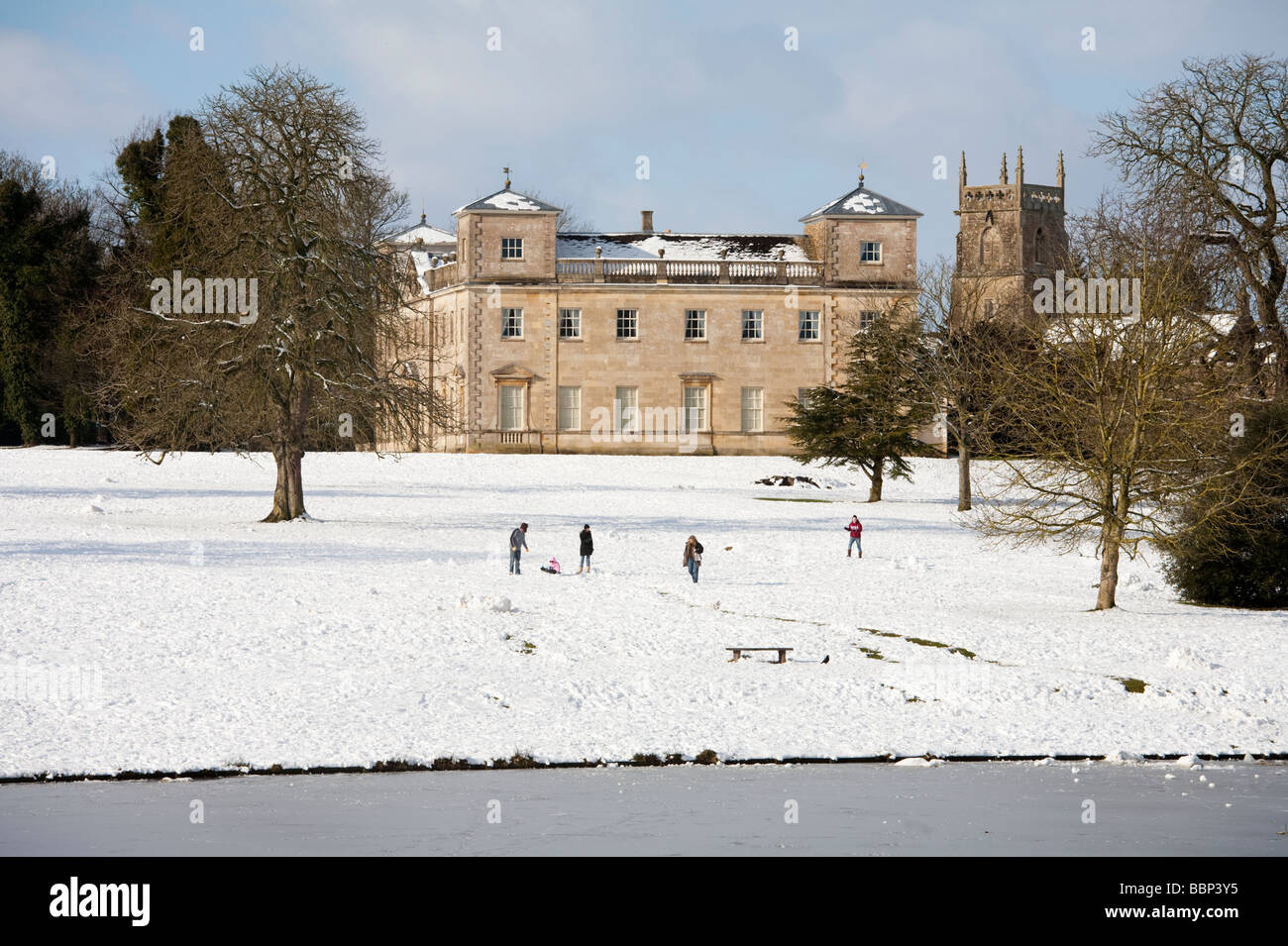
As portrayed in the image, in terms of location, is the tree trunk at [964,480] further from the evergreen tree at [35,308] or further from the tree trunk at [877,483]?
the evergreen tree at [35,308]

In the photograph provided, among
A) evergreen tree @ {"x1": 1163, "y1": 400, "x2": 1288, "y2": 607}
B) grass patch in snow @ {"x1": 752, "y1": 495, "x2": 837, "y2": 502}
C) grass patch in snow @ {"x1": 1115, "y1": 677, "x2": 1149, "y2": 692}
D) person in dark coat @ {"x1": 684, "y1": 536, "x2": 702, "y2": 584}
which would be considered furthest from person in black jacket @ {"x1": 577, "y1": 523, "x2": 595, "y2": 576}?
grass patch in snow @ {"x1": 752, "y1": 495, "x2": 837, "y2": 502}

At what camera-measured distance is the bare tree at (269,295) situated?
36250mm

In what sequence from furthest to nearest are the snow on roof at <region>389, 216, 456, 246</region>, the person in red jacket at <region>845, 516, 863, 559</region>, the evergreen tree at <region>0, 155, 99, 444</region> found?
the snow on roof at <region>389, 216, 456, 246</region>
the evergreen tree at <region>0, 155, 99, 444</region>
the person in red jacket at <region>845, 516, 863, 559</region>

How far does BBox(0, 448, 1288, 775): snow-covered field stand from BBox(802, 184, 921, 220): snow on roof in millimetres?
32744

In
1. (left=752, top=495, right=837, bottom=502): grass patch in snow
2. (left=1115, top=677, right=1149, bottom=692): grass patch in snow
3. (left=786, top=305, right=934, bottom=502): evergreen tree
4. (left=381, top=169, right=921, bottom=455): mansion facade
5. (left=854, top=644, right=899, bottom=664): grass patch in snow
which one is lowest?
(left=1115, top=677, right=1149, bottom=692): grass patch in snow

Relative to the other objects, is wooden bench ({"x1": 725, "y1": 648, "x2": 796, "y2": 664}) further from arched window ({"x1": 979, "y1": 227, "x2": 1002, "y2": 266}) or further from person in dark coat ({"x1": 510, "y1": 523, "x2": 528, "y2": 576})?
arched window ({"x1": 979, "y1": 227, "x2": 1002, "y2": 266})

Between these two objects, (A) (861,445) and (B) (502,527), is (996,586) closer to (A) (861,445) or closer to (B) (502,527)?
(B) (502,527)

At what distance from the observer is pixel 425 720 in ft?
63.2

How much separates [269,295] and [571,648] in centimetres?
1691

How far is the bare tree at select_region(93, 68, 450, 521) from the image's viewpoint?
36250 millimetres

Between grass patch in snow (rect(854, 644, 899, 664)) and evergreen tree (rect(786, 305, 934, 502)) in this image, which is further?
evergreen tree (rect(786, 305, 934, 502))

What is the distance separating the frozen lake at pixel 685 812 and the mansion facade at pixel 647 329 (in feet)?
170

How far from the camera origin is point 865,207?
70562 millimetres

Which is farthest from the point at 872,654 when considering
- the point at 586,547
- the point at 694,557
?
the point at 586,547
